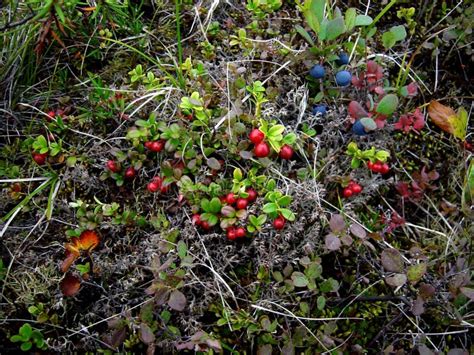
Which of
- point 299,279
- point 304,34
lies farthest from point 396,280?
point 304,34

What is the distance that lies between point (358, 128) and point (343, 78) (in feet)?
0.71

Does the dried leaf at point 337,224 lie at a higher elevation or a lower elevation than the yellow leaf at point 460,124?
lower

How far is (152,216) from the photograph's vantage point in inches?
82.1

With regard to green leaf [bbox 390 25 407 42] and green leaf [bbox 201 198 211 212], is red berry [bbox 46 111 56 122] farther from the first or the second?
green leaf [bbox 390 25 407 42]

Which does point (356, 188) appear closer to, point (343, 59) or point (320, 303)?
point (320, 303)

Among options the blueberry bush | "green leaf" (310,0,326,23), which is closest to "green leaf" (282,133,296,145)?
the blueberry bush

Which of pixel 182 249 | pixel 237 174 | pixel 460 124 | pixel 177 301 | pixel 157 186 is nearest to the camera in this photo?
pixel 177 301

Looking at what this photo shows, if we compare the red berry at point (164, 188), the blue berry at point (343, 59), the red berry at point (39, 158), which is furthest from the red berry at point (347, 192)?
the red berry at point (39, 158)

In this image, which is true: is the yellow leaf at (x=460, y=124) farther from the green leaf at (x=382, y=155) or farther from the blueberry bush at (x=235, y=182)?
the green leaf at (x=382, y=155)

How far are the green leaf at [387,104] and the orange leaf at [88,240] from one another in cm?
119

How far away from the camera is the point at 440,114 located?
238 cm

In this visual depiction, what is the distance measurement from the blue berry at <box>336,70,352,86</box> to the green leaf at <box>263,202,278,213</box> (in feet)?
2.05

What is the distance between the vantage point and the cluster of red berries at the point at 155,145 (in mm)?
2166

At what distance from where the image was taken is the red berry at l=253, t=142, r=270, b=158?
205cm
